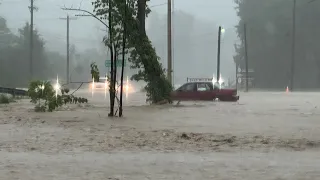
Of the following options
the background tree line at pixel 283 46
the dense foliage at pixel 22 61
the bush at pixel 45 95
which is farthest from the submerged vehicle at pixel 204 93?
the background tree line at pixel 283 46

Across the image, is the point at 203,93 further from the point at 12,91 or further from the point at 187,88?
the point at 12,91

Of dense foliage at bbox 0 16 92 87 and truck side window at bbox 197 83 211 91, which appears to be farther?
dense foliage at bbox 0 16 92 87

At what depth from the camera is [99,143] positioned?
471 inches

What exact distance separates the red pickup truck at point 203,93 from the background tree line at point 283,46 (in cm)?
5319

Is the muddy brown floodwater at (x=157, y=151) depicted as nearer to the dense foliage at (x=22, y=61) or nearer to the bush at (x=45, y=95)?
the bush at (x=45, y=95)

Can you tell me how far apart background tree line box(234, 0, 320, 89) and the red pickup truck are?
53193mm

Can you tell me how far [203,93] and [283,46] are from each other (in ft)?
188

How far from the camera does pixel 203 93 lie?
3397cm

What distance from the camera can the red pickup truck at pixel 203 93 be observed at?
3375 cm

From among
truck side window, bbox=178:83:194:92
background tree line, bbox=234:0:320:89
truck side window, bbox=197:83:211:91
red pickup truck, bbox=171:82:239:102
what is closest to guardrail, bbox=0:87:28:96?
truck side window, bbox=178:83:194:92

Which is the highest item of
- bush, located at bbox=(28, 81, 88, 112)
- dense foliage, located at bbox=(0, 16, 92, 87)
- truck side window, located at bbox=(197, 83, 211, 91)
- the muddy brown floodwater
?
dense foliage, located at bbox=(0, 16, 92, 87)

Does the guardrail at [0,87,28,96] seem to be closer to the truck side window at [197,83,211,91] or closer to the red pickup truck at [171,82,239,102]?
the red pickup truck at [171,82,239,102]

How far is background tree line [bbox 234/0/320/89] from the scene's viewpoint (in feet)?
285

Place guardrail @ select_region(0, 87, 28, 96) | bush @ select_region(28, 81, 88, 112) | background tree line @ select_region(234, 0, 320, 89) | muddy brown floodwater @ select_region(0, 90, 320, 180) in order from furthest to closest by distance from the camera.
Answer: background tree line @ select_region(234, 0, 320, 89) → guardrail @ select_region(0, 87, 28, 96) → bush @ select_region(28, 81, 88, 112) → muddy brown floodwater @ select_region(0, 90, 320, 180)
